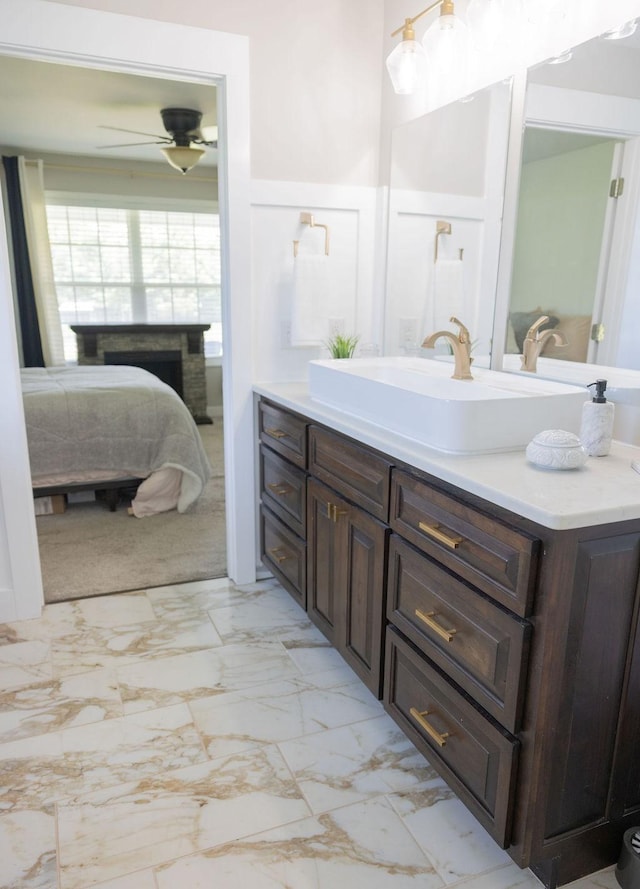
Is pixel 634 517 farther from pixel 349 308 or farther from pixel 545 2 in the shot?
pixel 349 308

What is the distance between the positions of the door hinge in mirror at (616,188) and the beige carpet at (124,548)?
7.10ft

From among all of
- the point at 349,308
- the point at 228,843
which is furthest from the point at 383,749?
the point at 349,308

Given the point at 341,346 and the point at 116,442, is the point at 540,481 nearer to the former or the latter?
the point at 341,346

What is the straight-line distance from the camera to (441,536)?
1390 mm

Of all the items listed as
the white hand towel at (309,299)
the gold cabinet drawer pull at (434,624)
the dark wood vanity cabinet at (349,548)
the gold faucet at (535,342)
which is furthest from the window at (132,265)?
the gold cabinet drawer pull at (434,624)

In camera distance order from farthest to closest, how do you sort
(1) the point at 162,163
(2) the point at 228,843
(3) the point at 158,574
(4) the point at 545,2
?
(1) the point at 162,163 < (3) the point at 158,574 < (4) the point at 545,2 < (2) the point at 228,843

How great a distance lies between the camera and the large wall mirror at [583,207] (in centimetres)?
152

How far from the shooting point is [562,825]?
1.29 metres

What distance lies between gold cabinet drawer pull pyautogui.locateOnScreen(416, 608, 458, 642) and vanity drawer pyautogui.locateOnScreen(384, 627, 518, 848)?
0.37 feet

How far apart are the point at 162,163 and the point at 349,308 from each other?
4.04m

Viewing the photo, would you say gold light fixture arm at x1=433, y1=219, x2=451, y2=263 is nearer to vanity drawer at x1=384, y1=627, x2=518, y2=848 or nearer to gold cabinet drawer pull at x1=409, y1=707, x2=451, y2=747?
vanity drawer at x1=384, y1=627, x2=518, y2=848

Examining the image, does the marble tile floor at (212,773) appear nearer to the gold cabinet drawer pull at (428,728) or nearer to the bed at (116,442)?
the gold cabinet drawer pull at (428,728)

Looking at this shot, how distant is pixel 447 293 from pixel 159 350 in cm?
419

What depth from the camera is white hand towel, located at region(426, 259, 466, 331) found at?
2.25 m
